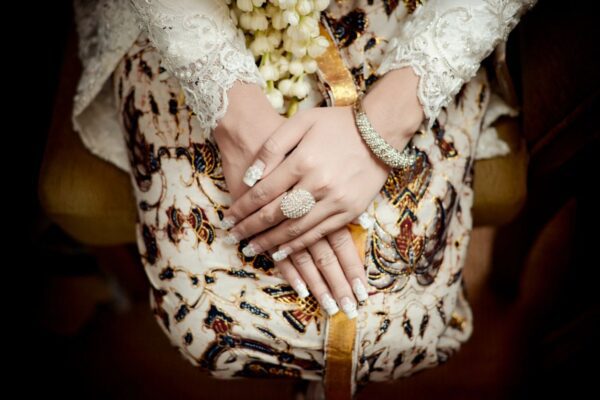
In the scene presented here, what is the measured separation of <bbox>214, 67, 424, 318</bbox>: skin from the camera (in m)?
0.58

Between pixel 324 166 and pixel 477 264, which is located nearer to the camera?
pixel 324 166

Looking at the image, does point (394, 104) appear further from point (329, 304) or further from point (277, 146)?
point (329, 304)

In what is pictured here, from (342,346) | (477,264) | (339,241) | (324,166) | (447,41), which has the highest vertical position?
(447,41)

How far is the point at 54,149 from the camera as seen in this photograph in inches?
31.8

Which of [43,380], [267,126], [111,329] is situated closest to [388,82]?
[267,126]

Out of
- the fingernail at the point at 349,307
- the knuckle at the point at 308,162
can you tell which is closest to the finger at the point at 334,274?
the fingernail at the point at 349,307

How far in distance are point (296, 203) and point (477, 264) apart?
846 mm

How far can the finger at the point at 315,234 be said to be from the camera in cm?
59

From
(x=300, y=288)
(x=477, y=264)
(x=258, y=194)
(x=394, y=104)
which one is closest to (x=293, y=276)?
(x=300, y=288)

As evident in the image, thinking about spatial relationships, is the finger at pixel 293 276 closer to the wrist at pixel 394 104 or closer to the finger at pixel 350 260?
the finger at pixel 350 260

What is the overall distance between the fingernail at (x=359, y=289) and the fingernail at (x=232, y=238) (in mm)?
159

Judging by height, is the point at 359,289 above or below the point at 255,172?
below

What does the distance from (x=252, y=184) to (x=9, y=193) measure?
2.59 ft

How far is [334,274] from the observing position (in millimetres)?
605
